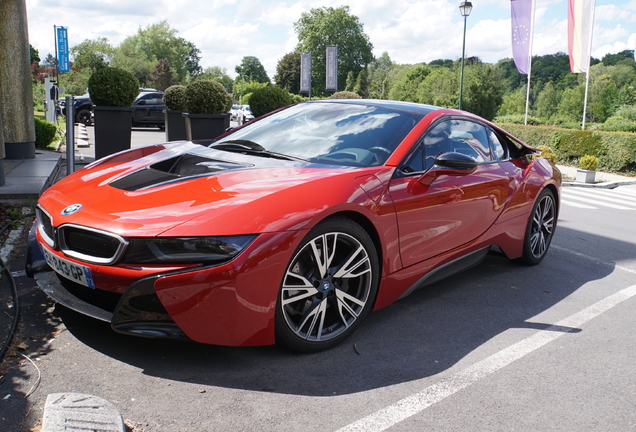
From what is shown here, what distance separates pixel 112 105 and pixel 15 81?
Answer: 5.50ft

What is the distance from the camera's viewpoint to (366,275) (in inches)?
131

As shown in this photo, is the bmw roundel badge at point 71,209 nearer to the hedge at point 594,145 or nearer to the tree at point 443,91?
the hedge at point 594,145

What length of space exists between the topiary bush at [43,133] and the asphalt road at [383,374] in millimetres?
9947

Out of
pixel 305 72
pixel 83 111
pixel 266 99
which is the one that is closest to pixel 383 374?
pixel 266 99

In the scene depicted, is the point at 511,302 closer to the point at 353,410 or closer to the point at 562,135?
the point at 353,410

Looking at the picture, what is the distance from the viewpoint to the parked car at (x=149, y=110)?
22.5 m

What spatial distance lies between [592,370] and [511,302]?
1134mm

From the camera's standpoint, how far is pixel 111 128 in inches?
410

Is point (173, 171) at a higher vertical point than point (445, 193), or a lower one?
higher

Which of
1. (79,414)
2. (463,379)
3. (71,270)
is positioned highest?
(71,270)

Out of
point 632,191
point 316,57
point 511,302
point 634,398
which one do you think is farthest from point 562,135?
point 316,57

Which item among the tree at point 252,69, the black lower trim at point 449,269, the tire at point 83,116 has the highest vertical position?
the tree at point 252,69

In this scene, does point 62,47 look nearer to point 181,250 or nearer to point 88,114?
point 88,114

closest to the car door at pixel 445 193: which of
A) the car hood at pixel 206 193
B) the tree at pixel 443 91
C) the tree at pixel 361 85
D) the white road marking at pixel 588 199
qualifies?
the car hood at pixel 206 193
